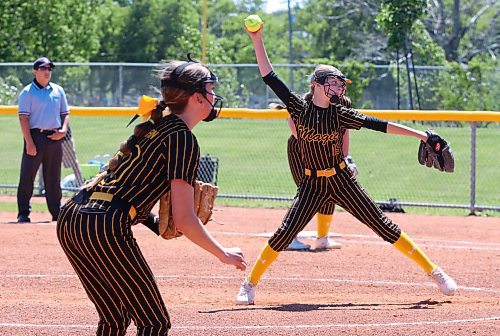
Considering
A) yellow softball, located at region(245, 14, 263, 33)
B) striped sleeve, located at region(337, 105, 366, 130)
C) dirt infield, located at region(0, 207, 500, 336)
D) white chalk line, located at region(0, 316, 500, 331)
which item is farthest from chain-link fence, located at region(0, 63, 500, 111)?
white chalk line, located at region(0, 316, 500, 331)

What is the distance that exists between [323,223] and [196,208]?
251 inches

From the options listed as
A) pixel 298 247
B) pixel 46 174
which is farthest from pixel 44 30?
pixel 298 247

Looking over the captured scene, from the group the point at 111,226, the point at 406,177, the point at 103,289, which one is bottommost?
the point at 406,177

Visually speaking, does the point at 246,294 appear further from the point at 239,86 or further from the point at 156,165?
the point at 239,86

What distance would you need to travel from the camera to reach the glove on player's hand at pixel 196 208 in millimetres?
5414

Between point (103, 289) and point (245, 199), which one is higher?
point (103, 289)

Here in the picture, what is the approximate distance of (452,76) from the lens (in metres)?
27.2

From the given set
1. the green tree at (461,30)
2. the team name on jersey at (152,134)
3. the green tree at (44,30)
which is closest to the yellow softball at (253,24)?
the team name on jersey at (152,134)

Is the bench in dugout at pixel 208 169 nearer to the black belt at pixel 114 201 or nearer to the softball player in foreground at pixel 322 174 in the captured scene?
the softball player in foreground at pixel 322 174

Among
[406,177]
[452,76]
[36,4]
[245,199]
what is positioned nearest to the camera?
[245,199]

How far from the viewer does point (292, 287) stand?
962 cm

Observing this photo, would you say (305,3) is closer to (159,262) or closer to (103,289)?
(159,262)

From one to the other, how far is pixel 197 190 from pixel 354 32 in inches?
1776

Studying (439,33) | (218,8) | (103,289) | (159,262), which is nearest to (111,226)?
(103,289)
